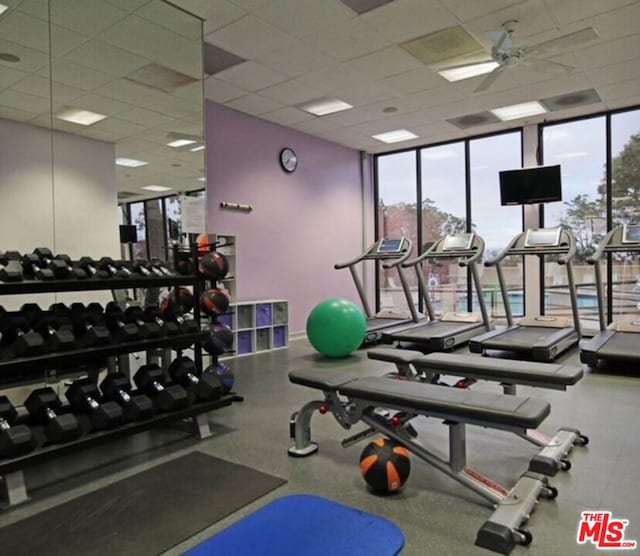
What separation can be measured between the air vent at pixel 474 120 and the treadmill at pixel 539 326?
1896mm

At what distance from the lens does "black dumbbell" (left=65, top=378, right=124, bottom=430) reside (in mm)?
2869

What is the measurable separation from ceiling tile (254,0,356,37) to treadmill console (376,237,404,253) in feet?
11.4

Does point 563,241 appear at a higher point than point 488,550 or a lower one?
higher

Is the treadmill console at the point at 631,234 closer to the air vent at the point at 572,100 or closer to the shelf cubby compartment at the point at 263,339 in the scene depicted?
the air vent at the point at 572,100

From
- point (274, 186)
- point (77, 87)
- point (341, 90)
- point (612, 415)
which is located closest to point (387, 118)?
point (341, 90)

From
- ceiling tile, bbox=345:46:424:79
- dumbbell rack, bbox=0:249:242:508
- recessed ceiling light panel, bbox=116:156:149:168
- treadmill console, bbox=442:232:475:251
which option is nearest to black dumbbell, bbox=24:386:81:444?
dumbbell rack, bbox=0:249:242:508

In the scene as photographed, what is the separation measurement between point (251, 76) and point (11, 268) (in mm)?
3676

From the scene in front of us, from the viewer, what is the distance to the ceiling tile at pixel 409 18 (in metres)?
4.11

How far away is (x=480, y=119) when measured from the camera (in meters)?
7.28

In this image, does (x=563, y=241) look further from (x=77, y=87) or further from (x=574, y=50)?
(x=77, y=87)

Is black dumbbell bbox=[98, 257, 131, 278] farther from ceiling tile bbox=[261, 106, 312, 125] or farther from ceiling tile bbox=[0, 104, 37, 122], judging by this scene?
ceiling tile bbox=[261, 106, 312, 125]


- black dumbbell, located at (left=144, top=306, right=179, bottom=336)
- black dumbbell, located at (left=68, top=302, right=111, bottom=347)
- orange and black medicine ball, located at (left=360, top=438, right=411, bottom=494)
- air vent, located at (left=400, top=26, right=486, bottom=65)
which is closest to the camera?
orange and black medicine ball, located at (left=360, top=438, right=411, bottom=494)

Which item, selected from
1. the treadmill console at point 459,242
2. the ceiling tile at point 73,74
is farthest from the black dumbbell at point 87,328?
the treadmill console at point 459,242

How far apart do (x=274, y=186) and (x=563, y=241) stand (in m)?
4.03
